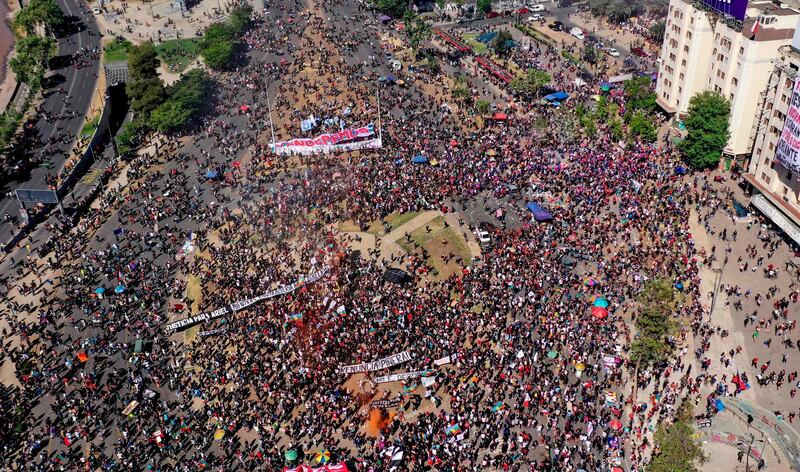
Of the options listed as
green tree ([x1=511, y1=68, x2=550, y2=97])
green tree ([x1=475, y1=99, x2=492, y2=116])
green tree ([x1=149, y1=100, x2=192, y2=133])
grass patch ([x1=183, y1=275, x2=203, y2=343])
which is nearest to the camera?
grass patch ([x1=183, y1=275, x2=203, y2=343])

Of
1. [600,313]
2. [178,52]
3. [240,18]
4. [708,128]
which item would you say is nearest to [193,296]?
[600,313]

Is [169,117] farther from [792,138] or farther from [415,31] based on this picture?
[792,138]

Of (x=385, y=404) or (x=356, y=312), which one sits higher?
(x=356, y=312)

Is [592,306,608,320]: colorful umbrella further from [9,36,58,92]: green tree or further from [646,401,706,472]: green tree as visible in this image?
[9,36,58,92]: green tree

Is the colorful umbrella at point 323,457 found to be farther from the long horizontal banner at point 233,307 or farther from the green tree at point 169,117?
the green tree at point 169,117

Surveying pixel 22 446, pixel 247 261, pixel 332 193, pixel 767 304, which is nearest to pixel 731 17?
pixel 767 304

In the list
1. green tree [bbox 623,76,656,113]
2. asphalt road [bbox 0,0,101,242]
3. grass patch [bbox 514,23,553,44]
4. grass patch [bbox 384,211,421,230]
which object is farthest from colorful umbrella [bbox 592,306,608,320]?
grass patch [bbox 514,23,553,44]

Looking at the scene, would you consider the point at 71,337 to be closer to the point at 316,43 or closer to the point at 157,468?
the point at 157,468
